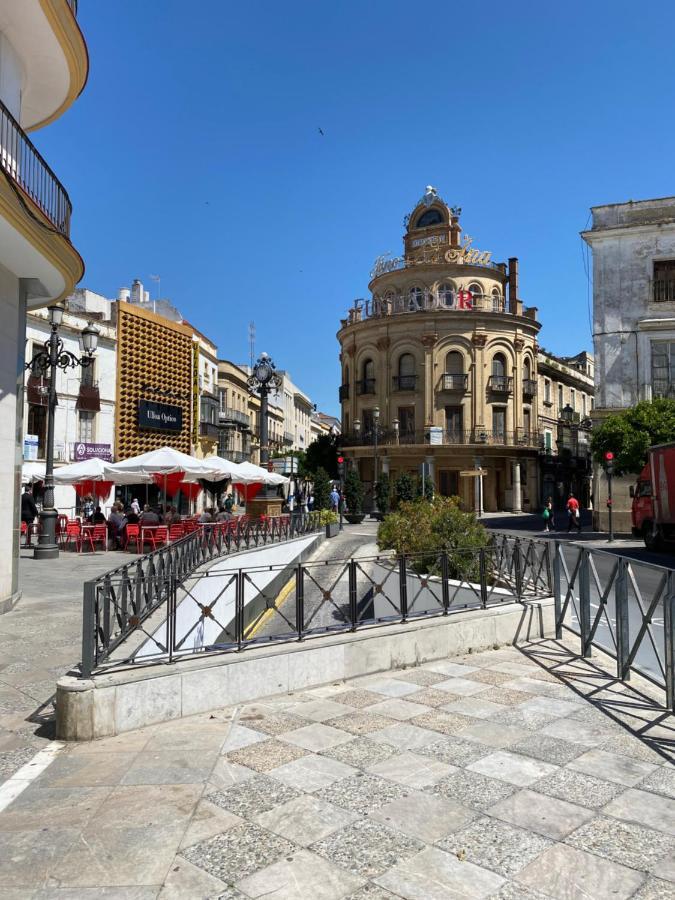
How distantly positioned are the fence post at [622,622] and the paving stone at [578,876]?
3332 mm

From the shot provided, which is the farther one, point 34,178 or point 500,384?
point 500,384

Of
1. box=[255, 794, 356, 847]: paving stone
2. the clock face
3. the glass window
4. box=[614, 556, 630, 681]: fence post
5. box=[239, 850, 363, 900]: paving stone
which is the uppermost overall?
the clock face

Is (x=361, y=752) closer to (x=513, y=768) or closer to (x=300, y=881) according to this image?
(x=513, y=768)

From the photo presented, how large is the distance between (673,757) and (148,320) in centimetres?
3332

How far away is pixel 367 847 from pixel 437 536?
8667mm

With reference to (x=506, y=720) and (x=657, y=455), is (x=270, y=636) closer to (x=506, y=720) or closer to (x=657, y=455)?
(x=506, y=720)

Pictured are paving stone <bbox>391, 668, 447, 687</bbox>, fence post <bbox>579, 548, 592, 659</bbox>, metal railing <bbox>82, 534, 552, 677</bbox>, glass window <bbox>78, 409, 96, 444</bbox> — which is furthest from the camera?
glass window <bbox>78, 409, 96, 444</bbox>

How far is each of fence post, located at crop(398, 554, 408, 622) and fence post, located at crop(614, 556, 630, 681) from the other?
6.88 ft

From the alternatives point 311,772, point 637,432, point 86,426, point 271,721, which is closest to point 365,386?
point 86,426

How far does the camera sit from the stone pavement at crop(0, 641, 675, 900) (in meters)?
3.12

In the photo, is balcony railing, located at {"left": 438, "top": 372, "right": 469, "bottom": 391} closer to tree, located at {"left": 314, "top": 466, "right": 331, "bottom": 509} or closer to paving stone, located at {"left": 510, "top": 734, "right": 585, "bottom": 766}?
tree, located at {"left": 314, "top": 466, "right": 331, "bottom": 509}

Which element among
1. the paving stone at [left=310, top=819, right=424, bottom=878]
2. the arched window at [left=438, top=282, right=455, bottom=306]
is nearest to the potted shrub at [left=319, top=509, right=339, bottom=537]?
the paving stone at [left=310, top=819, right=424, bottom=878]

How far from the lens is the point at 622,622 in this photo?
6.36 m

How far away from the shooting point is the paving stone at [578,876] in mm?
3010
